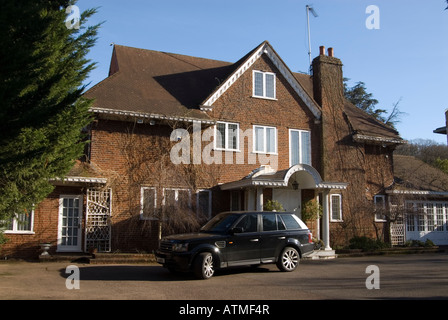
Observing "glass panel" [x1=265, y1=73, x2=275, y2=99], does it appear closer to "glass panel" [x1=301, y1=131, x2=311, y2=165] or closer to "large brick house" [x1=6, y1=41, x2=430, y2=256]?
"large brick house" [x1=6, y1=41, x2=430, y2=256]

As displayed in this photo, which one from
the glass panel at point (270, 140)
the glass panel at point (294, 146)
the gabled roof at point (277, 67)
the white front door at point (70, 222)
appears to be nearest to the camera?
the white front door at point (70, 222)

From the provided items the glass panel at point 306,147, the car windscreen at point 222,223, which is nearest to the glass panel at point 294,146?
the glass panel at point 306,147

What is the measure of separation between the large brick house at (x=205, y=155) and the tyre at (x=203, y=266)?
16.6 ft

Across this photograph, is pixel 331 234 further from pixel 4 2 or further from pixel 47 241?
pixel 4 2

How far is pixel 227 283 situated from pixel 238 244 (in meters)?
1.40

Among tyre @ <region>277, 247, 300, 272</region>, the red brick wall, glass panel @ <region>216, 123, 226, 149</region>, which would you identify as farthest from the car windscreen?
glass panel @ <region>216, 123, 226, 149</region>

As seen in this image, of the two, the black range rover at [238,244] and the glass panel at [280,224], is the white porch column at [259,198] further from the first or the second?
the glass panel at [280,224]

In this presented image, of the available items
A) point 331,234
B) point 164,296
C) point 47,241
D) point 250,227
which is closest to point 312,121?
point 331,234

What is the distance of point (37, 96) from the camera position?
987 centimetres

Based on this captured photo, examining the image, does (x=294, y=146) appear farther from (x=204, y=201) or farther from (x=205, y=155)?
(x=204, y=201)

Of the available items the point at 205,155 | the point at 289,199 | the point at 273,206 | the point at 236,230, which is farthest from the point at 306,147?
the point at 236,230

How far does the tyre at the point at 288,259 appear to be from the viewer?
12.7 m
